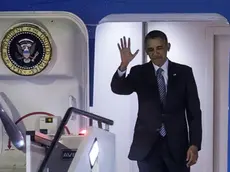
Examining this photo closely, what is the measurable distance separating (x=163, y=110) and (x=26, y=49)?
1235 millimetres

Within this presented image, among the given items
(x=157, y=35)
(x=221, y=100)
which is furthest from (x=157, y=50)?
(x=221, y=100)

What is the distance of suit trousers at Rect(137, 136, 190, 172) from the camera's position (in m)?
4.04

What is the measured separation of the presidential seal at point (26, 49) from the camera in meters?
4.14

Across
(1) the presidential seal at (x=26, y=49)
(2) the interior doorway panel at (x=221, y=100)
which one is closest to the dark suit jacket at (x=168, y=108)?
(2) the interior doorway panel at (x=221, y=100)

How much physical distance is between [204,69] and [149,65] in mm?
438

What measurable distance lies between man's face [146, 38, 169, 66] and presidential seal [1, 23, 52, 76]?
2.68 feet

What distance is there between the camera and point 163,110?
402cm

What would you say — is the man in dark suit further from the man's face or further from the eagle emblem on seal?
the eagle emblem on seal

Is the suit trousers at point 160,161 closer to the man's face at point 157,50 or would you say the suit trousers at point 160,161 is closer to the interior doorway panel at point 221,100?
the interior doorway panel at point 221,100

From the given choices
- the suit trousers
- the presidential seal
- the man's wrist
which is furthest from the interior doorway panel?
the presidential seal

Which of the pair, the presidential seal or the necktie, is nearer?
the necktie

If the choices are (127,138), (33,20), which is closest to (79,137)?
(127,138)

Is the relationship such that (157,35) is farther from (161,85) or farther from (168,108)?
(168,108)

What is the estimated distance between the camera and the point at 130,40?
4113mm
